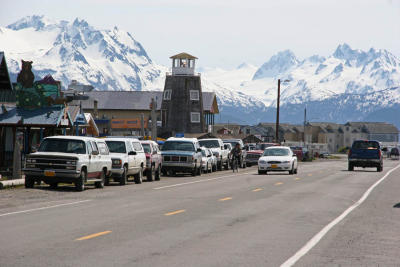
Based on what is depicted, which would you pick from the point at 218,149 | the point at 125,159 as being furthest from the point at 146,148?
the point at 218,149

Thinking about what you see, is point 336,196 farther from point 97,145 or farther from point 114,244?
point 114,244

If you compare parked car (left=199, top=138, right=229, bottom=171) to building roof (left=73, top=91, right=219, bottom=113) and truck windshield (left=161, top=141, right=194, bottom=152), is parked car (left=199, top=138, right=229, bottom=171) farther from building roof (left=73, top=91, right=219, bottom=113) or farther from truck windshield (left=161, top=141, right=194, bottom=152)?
building roof (left=73, top=91, right=219, bottom=113)

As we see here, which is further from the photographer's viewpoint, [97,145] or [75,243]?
[97,145]

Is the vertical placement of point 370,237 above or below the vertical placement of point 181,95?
below

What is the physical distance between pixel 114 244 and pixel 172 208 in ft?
23.1

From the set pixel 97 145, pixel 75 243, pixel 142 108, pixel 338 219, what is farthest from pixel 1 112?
pixel 142 108

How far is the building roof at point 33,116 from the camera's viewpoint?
3666 centimetres

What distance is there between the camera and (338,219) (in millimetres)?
17203

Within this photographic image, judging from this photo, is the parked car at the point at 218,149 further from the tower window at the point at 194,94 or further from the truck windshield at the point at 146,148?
the tower window at the point at 194,94

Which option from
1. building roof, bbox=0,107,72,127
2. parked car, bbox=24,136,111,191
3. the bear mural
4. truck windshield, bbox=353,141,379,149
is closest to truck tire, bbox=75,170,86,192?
parked car, bbox=24,136,111,191

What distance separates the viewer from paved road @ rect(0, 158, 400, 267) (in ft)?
36.4

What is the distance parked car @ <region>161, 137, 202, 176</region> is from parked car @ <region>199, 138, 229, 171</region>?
846cm

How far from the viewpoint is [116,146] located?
31.7 meters

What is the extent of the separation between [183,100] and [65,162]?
273ft
